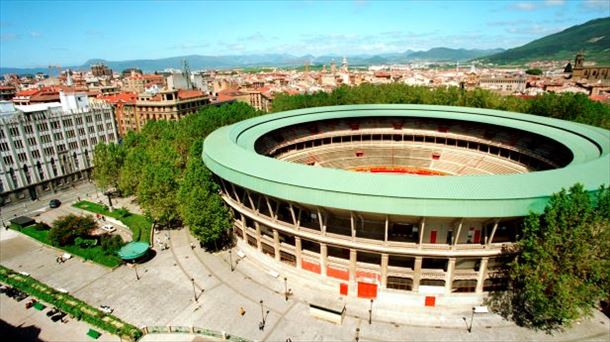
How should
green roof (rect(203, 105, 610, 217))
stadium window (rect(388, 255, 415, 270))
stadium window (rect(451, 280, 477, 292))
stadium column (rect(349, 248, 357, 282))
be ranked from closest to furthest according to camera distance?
green roof (rect(203, 105, 610, 217)), stadium window (rect(451, 280, 477, 292)), stadium window (rect(388, 255, 415, 270)), stadium column (rect(349, 248, 357, 282))

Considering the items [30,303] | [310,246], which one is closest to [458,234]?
[310,246]

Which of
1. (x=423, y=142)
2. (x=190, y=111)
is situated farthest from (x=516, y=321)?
(x=190, y=111)

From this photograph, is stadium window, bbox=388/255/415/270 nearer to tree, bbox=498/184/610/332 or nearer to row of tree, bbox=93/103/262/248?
tree, bbox=498/184/610/332

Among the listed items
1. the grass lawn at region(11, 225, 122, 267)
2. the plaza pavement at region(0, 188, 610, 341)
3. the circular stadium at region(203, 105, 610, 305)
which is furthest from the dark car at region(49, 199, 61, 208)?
the circular stadium at region(203, 105, 610, 305)

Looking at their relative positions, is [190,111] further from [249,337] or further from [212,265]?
[249,337]

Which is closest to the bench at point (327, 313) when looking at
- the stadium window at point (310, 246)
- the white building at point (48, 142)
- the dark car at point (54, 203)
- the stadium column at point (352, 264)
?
the stadium column at point (352, 264)

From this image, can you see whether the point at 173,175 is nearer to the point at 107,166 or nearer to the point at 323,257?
the point at 107,166
